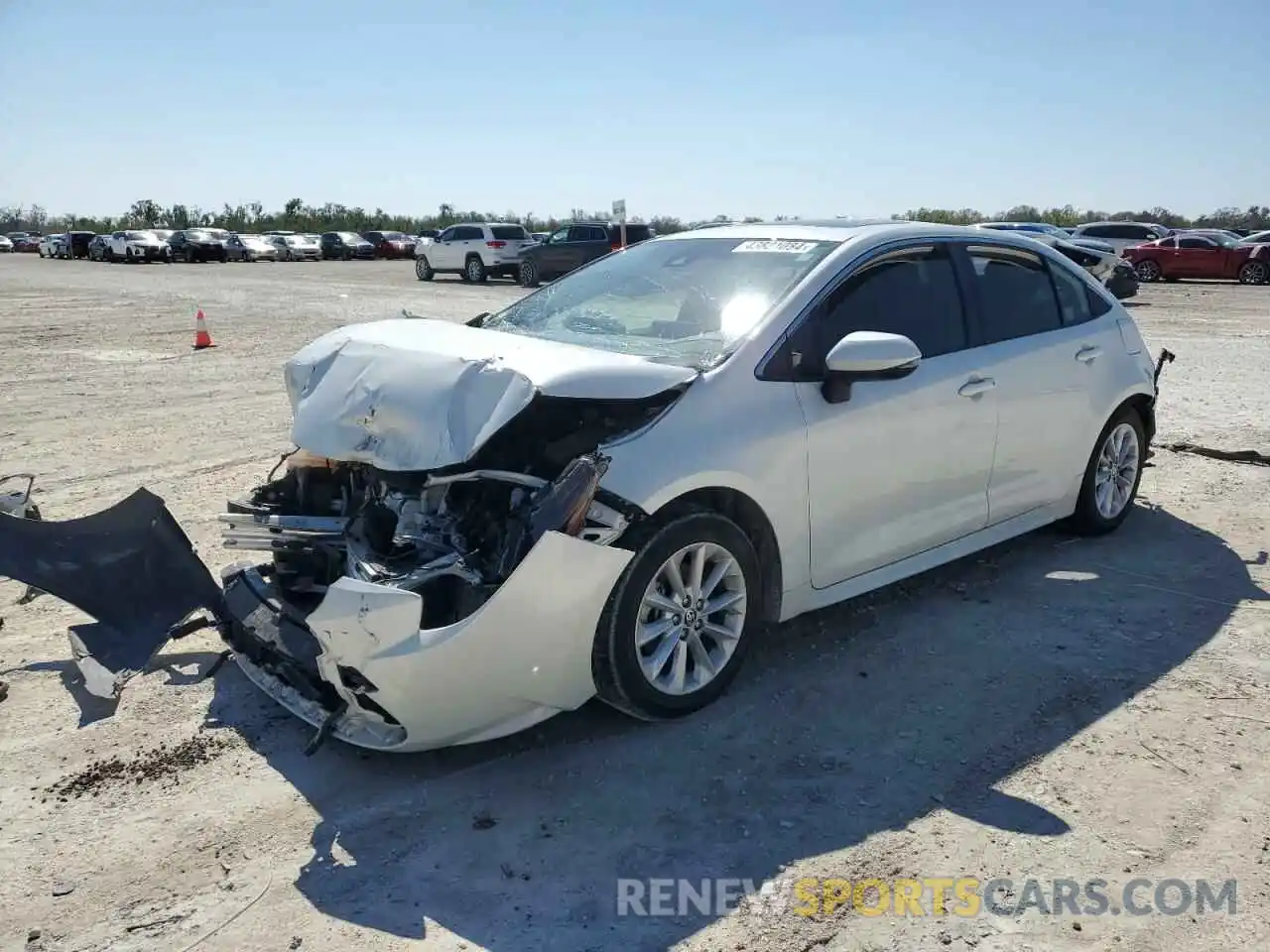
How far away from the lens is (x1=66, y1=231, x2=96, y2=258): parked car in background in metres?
51.4

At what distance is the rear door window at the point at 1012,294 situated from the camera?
507 centimetres

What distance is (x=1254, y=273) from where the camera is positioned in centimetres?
2962

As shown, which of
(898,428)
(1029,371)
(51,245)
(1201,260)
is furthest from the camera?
(51,245)

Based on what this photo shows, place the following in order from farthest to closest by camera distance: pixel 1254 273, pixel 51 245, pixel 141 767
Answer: pixel 51 245 → pixel 1254 273 → pixel 141 767

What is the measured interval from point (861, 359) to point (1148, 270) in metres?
30.5

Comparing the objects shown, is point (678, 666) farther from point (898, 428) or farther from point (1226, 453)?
point (1226, 453)

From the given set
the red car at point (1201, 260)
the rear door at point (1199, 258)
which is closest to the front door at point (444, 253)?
the red car at point (1201, 260)

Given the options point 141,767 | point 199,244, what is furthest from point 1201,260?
point 199,244

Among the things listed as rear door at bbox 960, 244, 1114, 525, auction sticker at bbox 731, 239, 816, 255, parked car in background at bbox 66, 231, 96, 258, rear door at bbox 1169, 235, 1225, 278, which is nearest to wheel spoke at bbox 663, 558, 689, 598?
auction sticker at bbox 731, 239, 816, 255

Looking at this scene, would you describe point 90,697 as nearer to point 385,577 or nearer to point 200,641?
point 200,641

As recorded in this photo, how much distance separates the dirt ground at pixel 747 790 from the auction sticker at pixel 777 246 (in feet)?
5.54

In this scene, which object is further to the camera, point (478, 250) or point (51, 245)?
point (51, 245)

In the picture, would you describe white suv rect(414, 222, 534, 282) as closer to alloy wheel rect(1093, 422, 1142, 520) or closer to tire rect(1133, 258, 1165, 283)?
tire rect(1133, 258, 1165, 283)

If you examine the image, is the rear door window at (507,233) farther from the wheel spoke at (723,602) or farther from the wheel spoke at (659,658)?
the wheel spoke at (659,658)
